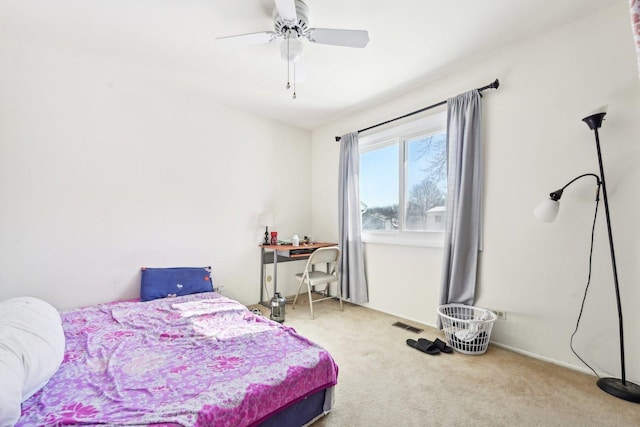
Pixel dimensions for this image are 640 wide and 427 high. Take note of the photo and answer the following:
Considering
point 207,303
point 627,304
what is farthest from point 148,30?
point 627,304

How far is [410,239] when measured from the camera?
2953mm

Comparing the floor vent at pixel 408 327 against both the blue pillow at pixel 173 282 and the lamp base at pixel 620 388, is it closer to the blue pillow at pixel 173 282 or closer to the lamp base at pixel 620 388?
the lamp base at pixel 620 388

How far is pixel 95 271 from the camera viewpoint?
246 cm

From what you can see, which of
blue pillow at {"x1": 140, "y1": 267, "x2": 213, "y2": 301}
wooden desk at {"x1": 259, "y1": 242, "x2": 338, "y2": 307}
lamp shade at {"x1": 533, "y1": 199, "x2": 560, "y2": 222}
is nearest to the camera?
lamp shade at {"x1": 533, "y1": 199, "x2": 560, "y2": 222}

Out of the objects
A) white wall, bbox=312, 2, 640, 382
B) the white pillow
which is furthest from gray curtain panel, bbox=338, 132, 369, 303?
the white pillow

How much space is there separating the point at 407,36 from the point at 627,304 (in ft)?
7.91

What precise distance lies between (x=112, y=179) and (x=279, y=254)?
6.19ft

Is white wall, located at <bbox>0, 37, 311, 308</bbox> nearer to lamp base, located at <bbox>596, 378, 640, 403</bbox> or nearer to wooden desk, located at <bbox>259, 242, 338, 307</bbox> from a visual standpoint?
wooden desk, located at <bbox>259, 242, 338, 307</bbox>

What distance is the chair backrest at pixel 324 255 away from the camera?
3.02m

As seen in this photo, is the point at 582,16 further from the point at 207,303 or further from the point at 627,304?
the point at 207,303

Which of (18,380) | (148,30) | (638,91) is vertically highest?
(148,30)

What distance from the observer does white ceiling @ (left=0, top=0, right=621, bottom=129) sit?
180 centimetres

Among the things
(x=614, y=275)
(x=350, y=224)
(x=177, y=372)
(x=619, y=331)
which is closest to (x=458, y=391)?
(x=619, y=331)

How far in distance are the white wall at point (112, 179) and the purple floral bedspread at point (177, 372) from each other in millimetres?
577
